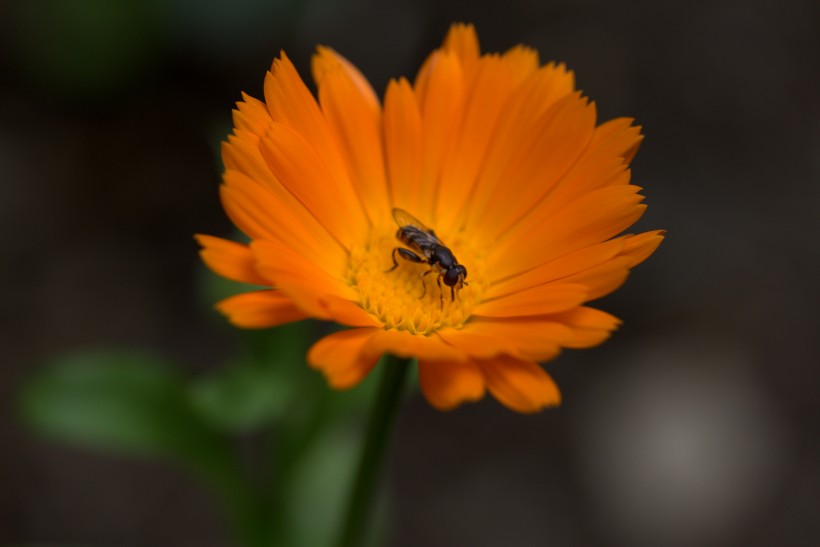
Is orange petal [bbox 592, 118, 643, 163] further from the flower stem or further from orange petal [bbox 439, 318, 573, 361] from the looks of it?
the flower stem

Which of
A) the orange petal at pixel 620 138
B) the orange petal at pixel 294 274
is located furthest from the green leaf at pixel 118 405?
the orange petal at pixel 620 138

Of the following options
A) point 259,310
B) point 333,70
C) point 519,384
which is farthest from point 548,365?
point 259,310

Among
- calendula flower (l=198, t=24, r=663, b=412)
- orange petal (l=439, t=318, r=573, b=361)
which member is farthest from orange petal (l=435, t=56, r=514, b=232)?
orange petal (l=439, t=318, r=573, b=361)

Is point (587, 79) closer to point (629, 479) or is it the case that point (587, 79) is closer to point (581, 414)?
point (581, 414)

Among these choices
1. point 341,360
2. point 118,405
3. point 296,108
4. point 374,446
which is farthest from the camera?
point 118,405

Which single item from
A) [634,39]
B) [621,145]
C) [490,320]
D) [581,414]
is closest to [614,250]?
[621,145]

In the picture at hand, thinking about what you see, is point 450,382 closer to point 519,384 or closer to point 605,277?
point 519,384
